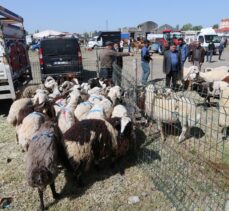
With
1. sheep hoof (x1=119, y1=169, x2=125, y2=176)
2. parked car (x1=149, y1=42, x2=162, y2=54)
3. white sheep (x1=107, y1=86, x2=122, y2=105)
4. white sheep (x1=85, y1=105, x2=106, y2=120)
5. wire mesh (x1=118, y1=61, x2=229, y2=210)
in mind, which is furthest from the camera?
parked car (x1=149, y1=42, x2=162, y2=54)

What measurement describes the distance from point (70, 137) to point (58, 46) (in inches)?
331

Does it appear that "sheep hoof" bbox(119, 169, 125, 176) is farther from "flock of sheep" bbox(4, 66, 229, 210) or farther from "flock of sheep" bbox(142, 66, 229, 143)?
"flock of sheep" bbox(142, 66, 229, 143)

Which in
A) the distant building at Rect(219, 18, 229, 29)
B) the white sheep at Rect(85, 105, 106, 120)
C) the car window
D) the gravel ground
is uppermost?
the distant building at Rect(219, 18, 229, 29)

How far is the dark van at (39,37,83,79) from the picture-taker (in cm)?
1193

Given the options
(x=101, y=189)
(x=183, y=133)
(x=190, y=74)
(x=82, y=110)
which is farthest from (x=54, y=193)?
(x=190, y=74)

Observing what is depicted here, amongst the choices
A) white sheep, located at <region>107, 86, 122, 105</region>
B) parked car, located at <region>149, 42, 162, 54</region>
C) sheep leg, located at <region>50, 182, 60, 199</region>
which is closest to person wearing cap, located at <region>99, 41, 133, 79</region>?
white sheep, located at <region>107, 86, 122, 105</region>

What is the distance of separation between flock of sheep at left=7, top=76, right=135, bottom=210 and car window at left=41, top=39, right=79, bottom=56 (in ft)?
18.2

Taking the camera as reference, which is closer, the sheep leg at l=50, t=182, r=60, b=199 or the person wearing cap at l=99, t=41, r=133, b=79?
the sheep leg at l=50, t=182, r=60, b=199

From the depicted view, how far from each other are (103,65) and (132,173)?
5594 millimetres

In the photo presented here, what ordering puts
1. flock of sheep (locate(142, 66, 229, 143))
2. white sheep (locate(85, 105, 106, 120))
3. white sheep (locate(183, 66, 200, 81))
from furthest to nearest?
white sheep (locate(183, 66, 200, 81)), flock of sheep (locate(142, 66, 229, 143)), white sheep (locate(85, 105, 106, 120))

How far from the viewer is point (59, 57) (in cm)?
1198

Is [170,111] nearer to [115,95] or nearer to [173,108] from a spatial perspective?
[173,108]

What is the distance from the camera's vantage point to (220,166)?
488 cm

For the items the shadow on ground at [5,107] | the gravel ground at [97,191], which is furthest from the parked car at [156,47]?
the gravel ground at [97,191]
